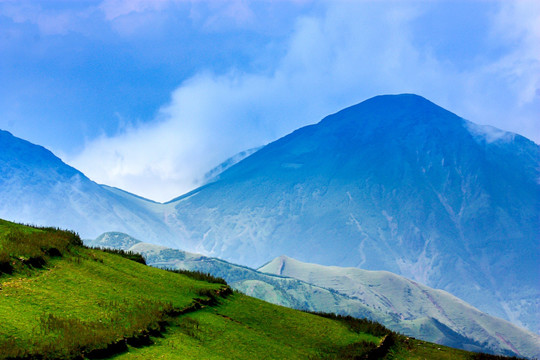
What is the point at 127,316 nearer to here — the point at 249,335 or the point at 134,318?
the point at 134,318

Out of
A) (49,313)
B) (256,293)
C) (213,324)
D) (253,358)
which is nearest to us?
(49,313)

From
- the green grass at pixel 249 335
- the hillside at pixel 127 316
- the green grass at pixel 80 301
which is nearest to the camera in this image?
the green grass at pixel 80 301

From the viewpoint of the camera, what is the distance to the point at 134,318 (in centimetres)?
1130

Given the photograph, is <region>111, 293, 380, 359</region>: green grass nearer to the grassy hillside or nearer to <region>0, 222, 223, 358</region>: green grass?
the grassy hillside

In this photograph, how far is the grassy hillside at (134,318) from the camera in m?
9.76

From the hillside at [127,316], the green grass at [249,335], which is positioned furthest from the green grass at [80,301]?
the green grass at [249,335]

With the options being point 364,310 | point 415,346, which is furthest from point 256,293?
point 415,346

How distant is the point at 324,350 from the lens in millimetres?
13719

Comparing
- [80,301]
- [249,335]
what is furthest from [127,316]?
[249,335]

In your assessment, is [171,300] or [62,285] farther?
[171,300]

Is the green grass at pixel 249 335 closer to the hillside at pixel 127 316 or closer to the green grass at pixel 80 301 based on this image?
the hillside at pixel 127 316

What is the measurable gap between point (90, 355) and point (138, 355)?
2.91ft

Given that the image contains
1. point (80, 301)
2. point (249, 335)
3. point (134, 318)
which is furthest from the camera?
point (249, 335)

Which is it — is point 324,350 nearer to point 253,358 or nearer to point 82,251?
point 253,358
